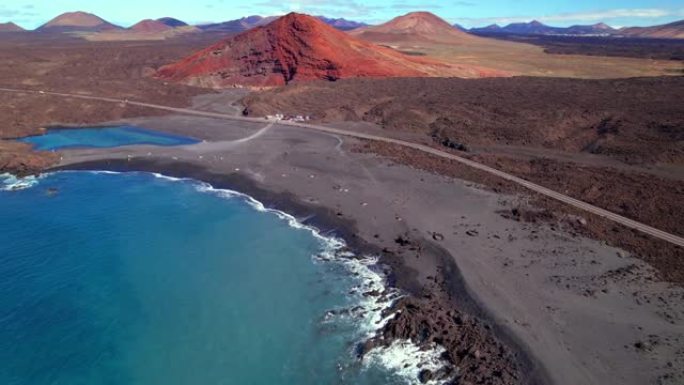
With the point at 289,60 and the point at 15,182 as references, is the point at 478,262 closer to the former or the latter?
the point at 15,182

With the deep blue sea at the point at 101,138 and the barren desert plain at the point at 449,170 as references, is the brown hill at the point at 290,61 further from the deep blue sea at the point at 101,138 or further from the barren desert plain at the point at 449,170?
the deep blue sea at the point at 101,138

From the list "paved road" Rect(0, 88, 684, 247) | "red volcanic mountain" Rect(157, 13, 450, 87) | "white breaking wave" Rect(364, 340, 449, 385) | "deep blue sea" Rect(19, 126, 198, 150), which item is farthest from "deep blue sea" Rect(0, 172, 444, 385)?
"red volcanic mountain" Rect(157, 13, 450, 87)

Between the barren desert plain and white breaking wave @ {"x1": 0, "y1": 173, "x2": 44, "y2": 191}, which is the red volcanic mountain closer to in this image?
the barren desert plain

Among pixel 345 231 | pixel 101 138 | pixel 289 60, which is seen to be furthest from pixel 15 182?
pixel 289 60

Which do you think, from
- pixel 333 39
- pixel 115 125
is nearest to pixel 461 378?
pixel 115 125

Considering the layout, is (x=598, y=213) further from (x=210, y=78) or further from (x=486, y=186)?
(x=210, y=78)
